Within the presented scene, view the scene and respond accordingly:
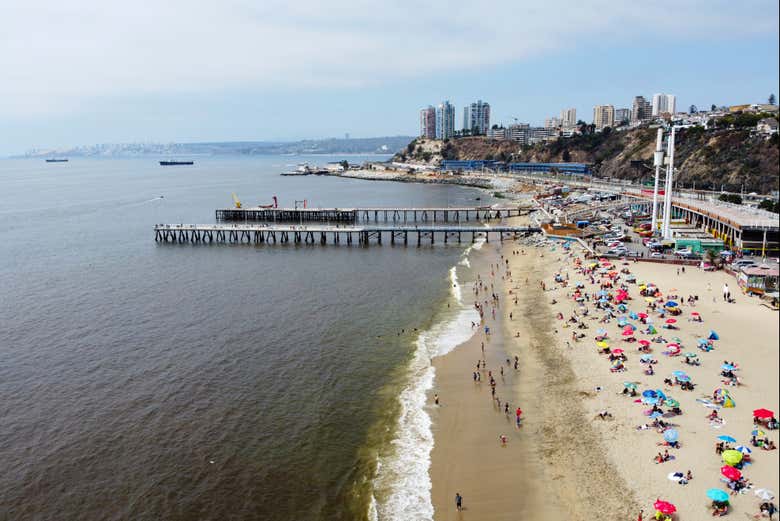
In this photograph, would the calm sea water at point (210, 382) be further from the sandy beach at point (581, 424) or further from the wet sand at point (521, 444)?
the sandy beach at point (581, 424)

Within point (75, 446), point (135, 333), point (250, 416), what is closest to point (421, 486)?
point (250, 416)

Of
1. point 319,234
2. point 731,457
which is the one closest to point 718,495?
point 731,457

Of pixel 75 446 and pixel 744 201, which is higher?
pixel 744 201

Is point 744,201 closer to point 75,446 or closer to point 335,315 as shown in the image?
point 335,315

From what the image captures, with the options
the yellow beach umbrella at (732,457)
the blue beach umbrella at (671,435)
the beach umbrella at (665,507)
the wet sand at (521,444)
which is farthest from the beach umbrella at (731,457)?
the wet sand at (521,444)

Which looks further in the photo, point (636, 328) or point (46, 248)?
point (46, 248)

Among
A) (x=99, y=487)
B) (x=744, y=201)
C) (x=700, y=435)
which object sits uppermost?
(x=744, y=201)

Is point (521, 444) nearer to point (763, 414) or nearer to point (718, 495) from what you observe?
point (718, 495)

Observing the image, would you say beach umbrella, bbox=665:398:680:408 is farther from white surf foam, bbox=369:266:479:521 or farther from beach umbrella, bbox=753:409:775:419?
white surf foam, bbox=369:266:479:521
